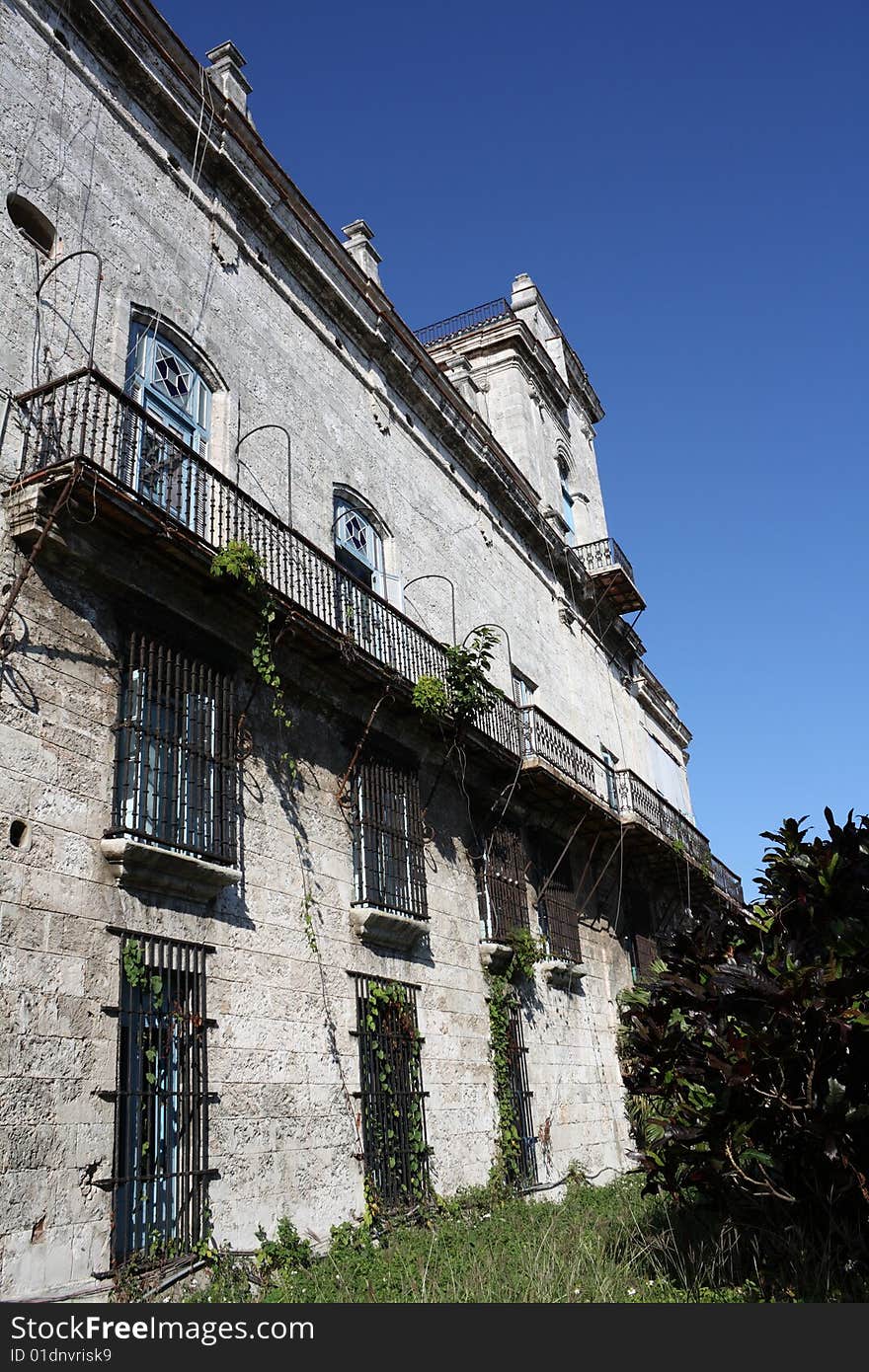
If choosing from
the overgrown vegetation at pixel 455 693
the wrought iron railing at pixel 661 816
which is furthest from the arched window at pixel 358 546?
the wrought iron railing at pixel 661 816

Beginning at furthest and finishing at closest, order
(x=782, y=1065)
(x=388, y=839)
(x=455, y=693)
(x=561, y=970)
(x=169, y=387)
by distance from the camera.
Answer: (x=561, y=970), (x=455, y=693), (x=388, y=839), (x=169, y=387), (x=782, y=1065)

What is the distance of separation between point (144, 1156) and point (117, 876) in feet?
6.28

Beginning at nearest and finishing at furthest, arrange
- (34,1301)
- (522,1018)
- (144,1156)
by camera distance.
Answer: (34,1301) → (144,1156) → (522,1018)

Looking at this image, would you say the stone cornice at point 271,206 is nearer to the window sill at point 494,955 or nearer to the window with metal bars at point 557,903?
the window with metal bars at point 557,903

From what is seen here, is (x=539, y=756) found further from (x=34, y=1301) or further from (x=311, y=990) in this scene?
(x=34, y=1301)

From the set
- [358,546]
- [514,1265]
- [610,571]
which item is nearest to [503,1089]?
[514,1265]

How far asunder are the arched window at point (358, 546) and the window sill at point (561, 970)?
5.49 metres

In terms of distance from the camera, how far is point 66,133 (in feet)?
32.1

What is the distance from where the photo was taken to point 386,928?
1071cm

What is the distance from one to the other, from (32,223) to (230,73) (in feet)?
17.1

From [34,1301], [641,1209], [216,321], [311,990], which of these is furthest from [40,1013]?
[216,321]

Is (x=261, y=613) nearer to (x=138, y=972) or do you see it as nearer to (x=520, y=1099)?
(x=138, y=972)

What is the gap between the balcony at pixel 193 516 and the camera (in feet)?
25.6

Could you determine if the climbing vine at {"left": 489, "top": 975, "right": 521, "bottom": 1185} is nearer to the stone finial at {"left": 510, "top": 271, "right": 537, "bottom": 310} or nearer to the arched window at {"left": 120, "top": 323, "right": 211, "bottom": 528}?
the arched window at {"left": 120, "top": 323, "right": 211, "bottom": 528}
